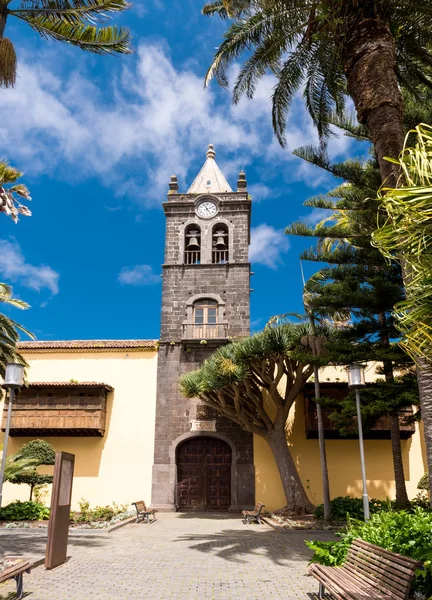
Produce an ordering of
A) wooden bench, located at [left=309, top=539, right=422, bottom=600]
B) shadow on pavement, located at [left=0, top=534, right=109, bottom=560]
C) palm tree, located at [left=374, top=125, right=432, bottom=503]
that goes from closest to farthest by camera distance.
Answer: palm tree, located at [left=374, top=125, right=432, bottom=503] < wooden bench, located at [left=309, top=539, right=422, bottom=600] < shadow on pavement, located at [left=0, top=534, right=109, bottom=560]

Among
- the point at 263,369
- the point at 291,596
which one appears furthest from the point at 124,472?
the point at 291,596

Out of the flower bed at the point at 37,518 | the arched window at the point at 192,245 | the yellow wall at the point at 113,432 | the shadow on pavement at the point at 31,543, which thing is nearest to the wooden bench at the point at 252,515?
the flower bed at the point at 37,518

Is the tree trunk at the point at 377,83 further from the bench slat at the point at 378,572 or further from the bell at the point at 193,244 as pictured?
the bell at the point at 193,244

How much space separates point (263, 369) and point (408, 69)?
34.7ft

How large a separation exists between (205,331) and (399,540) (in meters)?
16.1

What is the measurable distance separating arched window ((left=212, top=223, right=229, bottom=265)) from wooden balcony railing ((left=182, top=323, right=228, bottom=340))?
3.29 meters

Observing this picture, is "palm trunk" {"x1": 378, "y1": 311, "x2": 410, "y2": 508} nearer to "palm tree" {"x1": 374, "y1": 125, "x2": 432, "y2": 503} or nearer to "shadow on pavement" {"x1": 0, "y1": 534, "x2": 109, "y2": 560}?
"shadow on pavement" {"x1": 0, "y1": 534, "x2": 109, "y2": 560}

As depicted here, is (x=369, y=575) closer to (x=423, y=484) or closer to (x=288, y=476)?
(x=288, y=476)

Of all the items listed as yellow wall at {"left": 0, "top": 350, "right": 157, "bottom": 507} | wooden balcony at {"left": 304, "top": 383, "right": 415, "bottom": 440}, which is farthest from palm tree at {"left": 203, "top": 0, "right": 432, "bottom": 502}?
yellow wall at {"left": 0, "top": 350, "right": 157, "bottom": 507}

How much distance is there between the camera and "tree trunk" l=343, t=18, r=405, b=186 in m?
8.16

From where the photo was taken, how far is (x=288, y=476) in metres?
18.1

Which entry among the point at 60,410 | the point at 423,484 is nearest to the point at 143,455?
the point at 60,410

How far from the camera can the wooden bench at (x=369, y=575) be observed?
4.46 m

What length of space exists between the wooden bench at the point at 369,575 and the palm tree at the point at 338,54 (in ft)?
15.5
